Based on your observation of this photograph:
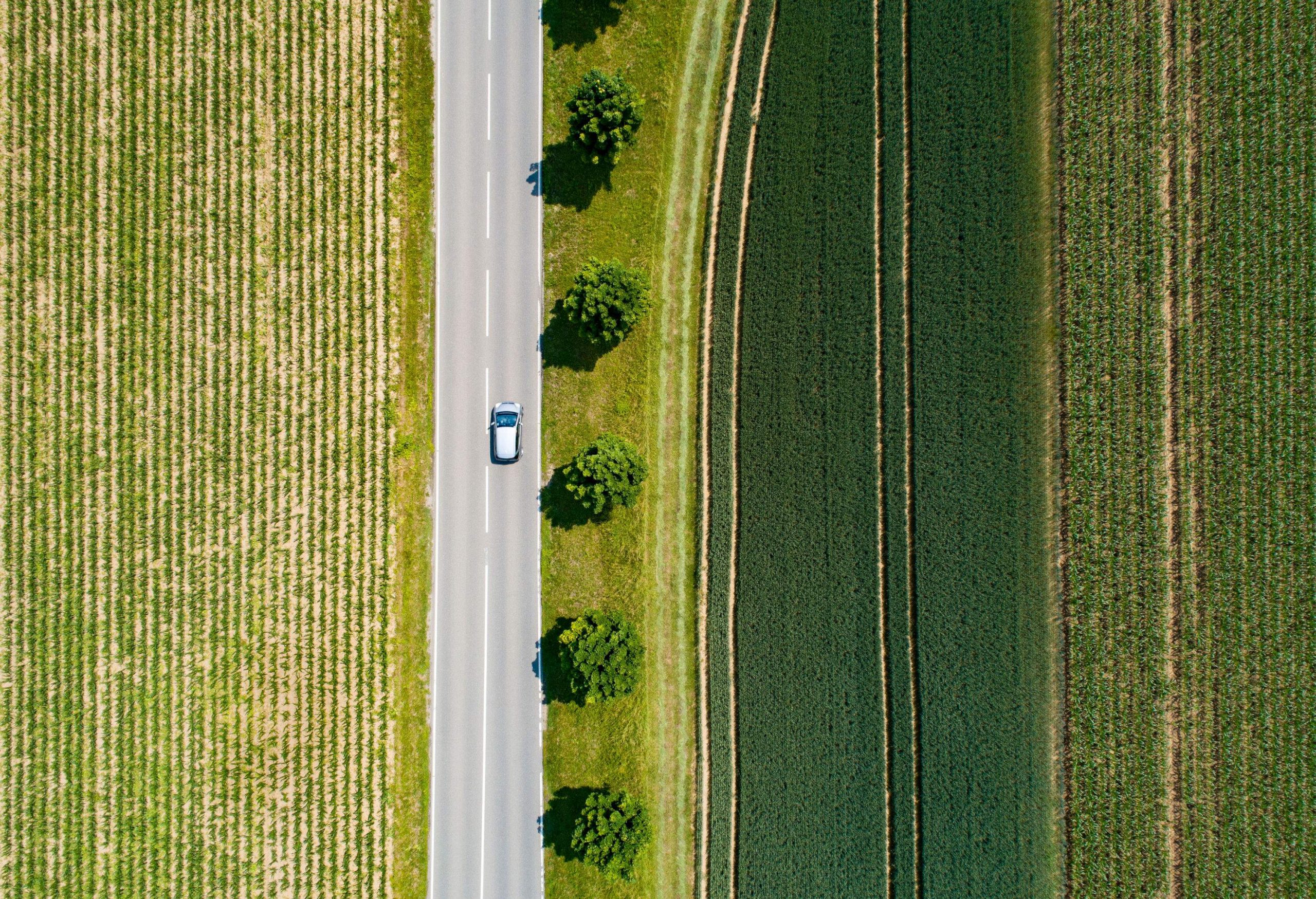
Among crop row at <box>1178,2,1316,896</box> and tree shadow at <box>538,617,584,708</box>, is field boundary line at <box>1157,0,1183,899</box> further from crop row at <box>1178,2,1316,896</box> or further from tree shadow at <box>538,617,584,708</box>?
tree shadow at <box>538,617,584,708</box>

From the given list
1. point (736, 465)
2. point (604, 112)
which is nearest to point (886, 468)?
point (736, 465)

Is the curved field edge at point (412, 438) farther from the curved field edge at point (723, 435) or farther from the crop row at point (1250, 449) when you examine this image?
the crop row at point (1250, 449)

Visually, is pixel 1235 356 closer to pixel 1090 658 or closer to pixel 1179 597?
pixel 1179 597

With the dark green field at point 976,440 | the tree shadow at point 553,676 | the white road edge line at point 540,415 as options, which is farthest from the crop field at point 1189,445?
the white road edge line at point 540,415

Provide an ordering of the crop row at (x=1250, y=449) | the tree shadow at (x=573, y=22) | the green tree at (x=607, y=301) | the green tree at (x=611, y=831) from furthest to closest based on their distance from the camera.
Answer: the tree shadow at (x=573, y=22), the crop row at (x=1250, y=449), the green tree at (x=607, y=301), the green tree at (x=611, y=831)

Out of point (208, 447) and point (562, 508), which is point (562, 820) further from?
point (208, 447)

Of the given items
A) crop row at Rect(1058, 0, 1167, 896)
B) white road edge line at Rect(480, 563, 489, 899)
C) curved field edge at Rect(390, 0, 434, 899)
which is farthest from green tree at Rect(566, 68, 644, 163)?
crop row at Rect(1058, 0, 1167, 896)
